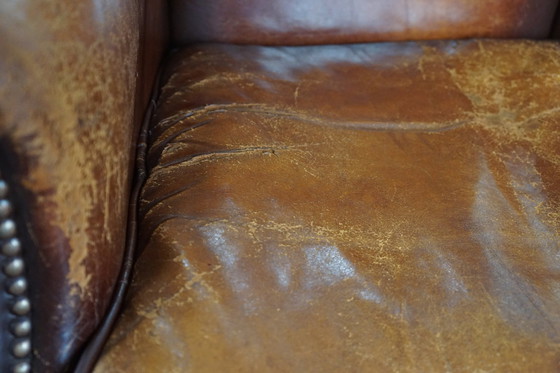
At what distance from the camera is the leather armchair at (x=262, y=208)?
1.58ft

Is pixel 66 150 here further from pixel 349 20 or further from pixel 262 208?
pixel 349 20

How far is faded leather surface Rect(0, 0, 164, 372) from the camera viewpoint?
0.44 meters

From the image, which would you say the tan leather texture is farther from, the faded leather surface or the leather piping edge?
the faded leather surface

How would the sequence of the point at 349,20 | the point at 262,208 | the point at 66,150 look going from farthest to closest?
the point at 349,20, the point at 262,208, the point at 66,150

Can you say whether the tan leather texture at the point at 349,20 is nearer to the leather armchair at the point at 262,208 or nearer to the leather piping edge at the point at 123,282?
the leather armchair at the point at 262,208

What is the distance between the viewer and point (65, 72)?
467mm

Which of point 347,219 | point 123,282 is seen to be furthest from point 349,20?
point 123,282

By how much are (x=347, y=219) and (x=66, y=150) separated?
1.01 ft

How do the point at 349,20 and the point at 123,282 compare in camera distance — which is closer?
the point at 123,282

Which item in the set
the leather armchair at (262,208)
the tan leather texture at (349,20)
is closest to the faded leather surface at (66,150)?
the leather armchair at (262,208)

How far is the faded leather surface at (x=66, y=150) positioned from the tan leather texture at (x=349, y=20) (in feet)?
1.45

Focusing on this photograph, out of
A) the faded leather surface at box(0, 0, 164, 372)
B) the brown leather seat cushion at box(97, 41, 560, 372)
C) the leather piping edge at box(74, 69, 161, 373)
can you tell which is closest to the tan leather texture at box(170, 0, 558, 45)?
the brown leather seat cushion at box(97, 41, 560, 372)

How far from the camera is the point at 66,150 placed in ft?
1.56

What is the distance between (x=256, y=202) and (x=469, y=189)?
0.84 ft
